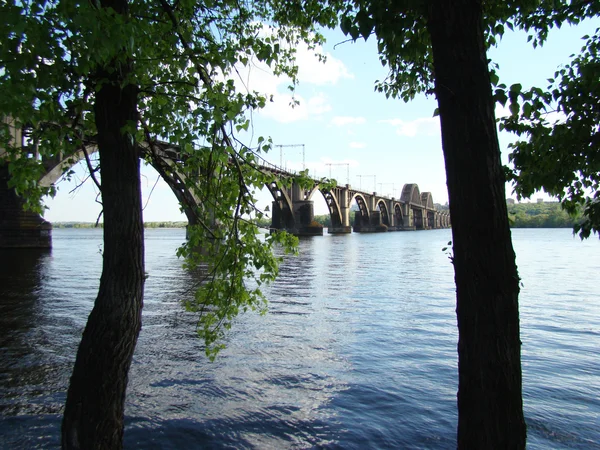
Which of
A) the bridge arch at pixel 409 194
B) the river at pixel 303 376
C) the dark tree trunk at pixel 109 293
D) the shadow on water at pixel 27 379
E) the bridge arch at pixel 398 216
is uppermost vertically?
the bridge arch at pixel 409 194

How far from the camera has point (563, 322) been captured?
13.2 m

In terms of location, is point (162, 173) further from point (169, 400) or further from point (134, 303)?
point (169, 400)

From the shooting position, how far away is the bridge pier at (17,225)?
1624 inches

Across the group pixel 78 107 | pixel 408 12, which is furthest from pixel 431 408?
pixel 78 107

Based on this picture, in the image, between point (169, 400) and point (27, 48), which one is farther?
point (169, 400)

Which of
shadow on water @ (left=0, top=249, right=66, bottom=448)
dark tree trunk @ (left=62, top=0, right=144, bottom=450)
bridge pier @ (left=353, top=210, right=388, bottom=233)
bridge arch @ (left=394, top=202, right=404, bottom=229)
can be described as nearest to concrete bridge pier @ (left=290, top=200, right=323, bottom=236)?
bridge pier @ (left=353, top=210, right=388, bottom=233)

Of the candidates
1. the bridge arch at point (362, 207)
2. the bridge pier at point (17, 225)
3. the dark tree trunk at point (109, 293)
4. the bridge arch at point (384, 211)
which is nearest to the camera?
the dark tree trunk at point (109, 293)

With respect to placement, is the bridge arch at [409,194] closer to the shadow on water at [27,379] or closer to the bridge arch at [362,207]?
the bridge arch at [362,207]

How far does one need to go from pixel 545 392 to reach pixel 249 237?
620 centimetres

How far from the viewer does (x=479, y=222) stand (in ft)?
8.33

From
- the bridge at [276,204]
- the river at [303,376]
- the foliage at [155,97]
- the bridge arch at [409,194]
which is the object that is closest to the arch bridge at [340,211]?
the bridge at [276,204]

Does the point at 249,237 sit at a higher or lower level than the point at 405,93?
lower

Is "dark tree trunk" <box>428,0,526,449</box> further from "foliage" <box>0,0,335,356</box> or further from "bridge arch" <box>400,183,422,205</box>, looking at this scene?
"bridge arch" <box>400,183,422,205</box>

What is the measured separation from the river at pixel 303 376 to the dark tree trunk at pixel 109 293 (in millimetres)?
2257
